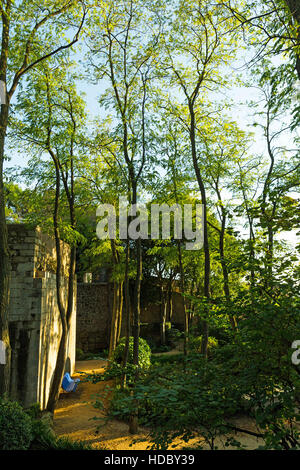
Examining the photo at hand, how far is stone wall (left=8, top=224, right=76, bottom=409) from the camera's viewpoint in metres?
8.25

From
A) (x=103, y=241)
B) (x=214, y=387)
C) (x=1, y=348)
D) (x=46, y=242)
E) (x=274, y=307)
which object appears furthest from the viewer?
(x=103, y=241)

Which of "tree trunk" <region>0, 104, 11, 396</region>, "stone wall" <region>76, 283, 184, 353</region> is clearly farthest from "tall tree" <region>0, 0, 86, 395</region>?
Answer: "stone wall" <region>76, 283, 184, 353</region>

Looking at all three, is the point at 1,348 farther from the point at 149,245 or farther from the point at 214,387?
the point at 149,245

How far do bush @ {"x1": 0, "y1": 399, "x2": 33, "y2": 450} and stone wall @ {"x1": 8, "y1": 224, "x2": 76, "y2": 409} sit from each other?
241cm

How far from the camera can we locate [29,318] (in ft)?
27.8

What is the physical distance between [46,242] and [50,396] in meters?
4.11

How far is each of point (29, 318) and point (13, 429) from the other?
3.14 meters

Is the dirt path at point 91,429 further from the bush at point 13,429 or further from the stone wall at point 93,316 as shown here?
the stone wall at point 93,316

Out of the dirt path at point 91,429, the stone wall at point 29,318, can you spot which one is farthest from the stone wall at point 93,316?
the stone wall at point 29,318

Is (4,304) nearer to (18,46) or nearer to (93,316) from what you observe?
(18,46)

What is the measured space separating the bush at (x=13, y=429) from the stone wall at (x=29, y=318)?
2.41 m
